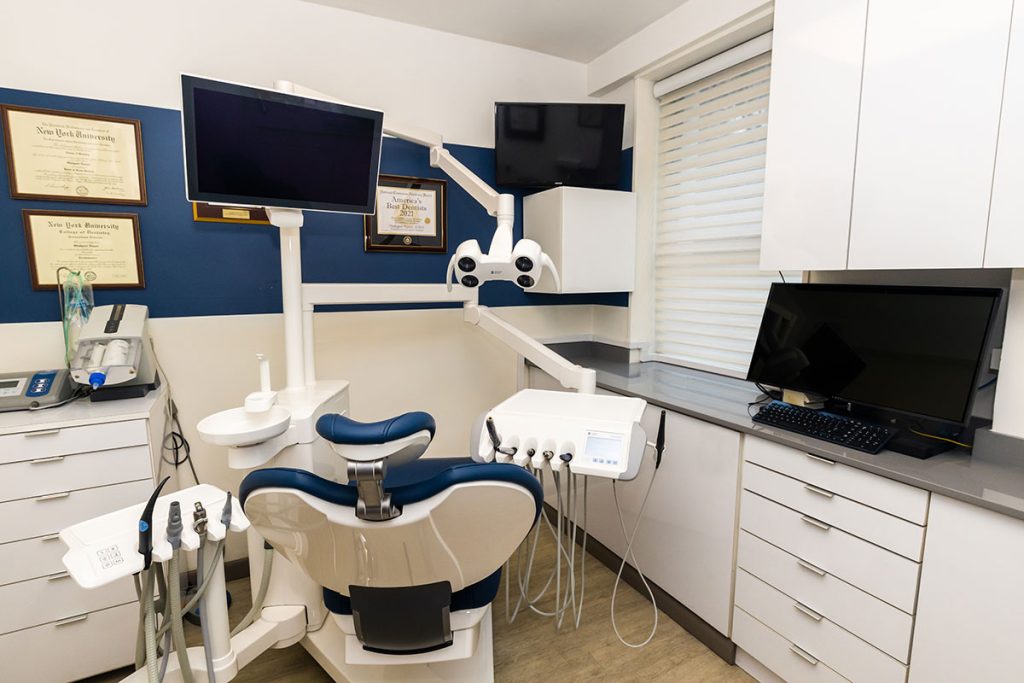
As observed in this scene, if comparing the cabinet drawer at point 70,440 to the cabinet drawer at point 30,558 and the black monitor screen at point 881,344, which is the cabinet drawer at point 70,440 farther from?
the black monitor screen at point 881,344

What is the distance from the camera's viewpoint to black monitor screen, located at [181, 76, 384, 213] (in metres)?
1.46

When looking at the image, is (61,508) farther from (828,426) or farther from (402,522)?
(828,426)

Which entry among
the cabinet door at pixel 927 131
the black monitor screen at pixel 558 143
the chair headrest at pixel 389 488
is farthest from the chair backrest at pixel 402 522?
the black monitor screen at pixel 558 143

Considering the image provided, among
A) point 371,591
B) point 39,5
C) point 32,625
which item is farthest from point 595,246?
point 32,625

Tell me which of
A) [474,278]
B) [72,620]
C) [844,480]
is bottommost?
[72,620]

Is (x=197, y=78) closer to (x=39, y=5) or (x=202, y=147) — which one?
(x=202, y=147)

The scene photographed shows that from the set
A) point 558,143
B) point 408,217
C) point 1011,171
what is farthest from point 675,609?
point 558,143

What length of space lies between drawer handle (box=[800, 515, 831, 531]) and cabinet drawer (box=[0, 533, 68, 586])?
97.7 inches

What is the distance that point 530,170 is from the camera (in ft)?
9.27

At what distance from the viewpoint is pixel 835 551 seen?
5.13ft

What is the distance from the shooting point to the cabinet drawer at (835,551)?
141 cm

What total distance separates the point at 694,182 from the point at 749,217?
16.2 inches

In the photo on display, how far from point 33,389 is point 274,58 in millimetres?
1695

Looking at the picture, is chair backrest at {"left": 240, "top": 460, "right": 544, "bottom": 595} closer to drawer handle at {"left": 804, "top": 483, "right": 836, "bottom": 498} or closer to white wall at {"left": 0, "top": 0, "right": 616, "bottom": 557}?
drawer handle at {"left": 804, "top": 483, "right": 836, "bottom": 498}
